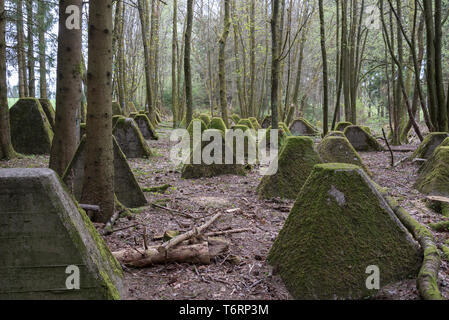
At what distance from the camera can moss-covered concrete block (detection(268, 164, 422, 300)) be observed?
9.42 ft

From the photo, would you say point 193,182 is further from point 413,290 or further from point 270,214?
point 413,290

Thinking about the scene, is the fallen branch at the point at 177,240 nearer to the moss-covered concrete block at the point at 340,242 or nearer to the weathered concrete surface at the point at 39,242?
the moss-covered concrete block at the point at 340,242

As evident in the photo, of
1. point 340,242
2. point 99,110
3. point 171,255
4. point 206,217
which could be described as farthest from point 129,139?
point 340,242

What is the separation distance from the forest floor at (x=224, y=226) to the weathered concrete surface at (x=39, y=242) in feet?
2.10

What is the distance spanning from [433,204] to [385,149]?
7398 mm

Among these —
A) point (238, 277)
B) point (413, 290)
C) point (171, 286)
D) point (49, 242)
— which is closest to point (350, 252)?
point (413, 290)

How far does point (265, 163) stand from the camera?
10.6m

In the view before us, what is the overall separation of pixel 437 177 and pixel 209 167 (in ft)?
15.1

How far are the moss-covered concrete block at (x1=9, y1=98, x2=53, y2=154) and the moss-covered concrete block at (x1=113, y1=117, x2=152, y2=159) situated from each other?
7.08ft

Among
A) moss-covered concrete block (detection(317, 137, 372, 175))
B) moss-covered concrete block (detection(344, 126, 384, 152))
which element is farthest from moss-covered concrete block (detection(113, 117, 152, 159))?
moss-covered concrete block (detection(344, 126, 384, 152))

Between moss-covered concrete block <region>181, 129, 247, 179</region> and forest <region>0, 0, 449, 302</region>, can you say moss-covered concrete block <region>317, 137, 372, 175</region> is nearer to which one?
forest <region>0, 0, 449, 302</region>

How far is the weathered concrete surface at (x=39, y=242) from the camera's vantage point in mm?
2303

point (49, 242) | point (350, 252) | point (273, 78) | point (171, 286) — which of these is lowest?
point (171, 286)

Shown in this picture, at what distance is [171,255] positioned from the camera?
11.7 ft
